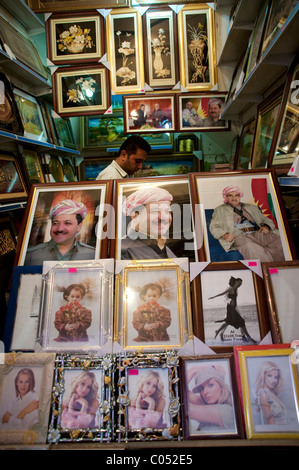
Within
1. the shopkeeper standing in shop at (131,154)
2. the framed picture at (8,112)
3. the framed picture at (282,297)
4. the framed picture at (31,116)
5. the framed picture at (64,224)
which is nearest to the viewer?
the framed picture at (282,297)

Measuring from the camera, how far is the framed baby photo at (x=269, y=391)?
111 centimetres

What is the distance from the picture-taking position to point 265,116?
7.04 ft

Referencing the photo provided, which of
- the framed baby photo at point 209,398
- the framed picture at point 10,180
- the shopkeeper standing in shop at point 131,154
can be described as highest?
the shopkeeper standing in shop at point 131,154

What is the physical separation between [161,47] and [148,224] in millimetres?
2149

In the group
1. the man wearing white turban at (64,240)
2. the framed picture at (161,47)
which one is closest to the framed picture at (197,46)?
the framed picture at (161,47)

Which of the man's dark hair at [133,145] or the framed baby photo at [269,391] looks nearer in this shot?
the framed baby photo at [269,391]

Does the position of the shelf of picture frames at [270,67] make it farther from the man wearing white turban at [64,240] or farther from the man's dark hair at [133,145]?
the man wearing white turban at [64,240]

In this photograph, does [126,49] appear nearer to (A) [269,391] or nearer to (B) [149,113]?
(B) [149,113]

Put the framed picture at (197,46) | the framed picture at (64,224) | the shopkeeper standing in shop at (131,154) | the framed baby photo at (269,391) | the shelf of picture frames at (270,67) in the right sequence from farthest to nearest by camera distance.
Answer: the framed picture at (197,46) → the shopkeeper standing in shop at (131,154) → the framed picture at (64,224) → the shelf of picture frames at (270,67) → the framed baby photo at (269,391)

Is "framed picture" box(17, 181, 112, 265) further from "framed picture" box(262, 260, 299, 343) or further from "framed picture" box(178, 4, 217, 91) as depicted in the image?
"framed picture" box(178, 4, 217, 91)

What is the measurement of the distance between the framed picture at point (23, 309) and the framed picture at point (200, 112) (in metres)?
2.07

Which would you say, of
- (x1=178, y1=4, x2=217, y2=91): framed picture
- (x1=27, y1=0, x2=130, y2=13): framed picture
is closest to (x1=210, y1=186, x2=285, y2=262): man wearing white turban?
(x1=178, y1=4, x2=217, y2=91): framed picture

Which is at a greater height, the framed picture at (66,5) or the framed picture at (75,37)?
the framed picture at (66,5)

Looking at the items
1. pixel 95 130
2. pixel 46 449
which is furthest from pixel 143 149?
pixel 46 449
